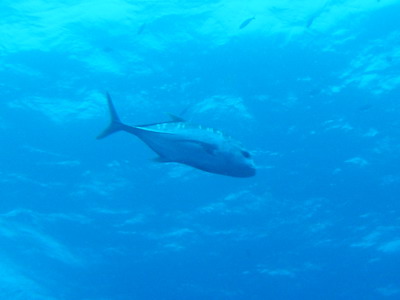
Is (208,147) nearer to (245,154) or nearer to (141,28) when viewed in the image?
(245,154)

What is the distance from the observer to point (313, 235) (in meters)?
20.6

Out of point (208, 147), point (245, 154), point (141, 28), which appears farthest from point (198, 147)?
point (141, 28)

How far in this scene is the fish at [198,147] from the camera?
13.7 feet

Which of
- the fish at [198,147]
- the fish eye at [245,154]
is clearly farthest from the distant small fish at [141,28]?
the fish eye at [245,154]

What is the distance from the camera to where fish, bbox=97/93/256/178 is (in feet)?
13.7

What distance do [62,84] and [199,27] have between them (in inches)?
194

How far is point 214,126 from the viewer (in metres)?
15.0

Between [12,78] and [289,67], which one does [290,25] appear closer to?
[289,67]

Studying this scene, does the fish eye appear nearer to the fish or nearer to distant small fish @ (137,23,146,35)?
the fish

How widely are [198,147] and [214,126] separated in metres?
10.8

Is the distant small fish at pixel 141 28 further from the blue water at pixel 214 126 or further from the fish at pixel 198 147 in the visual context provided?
the fish at pixel 198 147

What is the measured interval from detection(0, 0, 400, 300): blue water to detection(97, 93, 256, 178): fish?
3300 mm

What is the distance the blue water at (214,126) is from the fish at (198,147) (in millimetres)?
3300

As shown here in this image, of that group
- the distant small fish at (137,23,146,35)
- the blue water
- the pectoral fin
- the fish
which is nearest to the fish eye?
the fish
